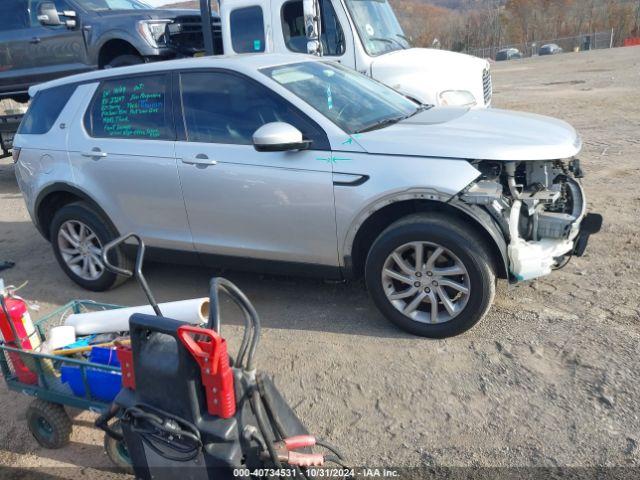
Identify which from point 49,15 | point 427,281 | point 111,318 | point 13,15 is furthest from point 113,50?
point 427,281

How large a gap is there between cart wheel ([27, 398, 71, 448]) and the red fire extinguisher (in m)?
0.17

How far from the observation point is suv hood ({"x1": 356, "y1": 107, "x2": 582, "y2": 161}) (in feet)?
11.8

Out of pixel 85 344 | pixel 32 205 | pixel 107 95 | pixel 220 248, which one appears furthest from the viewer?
pixel 32 205

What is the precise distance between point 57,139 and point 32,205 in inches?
27.9

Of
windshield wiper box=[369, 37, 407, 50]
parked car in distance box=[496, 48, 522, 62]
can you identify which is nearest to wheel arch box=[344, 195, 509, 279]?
windshield wiper box=[369, 37, 407, 50]

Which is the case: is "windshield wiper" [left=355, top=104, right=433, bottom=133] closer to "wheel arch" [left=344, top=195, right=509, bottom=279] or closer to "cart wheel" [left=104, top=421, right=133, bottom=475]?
"wheel arch" [left=344, top=195, right=509, bottom=279]

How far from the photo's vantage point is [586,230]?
4.00 meters

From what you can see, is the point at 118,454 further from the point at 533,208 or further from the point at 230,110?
the point at 533,208

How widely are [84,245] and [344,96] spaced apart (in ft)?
8.50

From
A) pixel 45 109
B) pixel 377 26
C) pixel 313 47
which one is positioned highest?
pixel 377 26

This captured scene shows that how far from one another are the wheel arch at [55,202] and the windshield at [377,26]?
12.8 feet

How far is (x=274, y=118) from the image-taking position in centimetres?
407

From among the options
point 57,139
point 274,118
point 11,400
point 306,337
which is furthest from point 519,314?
point 57,139

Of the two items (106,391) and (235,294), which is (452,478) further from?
(106,391)
